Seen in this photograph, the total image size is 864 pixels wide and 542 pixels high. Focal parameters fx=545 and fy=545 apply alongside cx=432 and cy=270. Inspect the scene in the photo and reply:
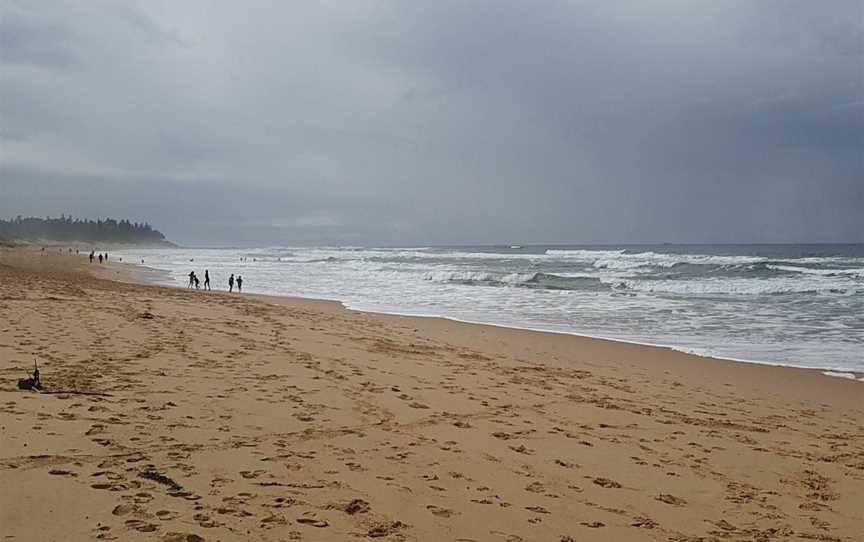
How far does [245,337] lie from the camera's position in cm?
1069

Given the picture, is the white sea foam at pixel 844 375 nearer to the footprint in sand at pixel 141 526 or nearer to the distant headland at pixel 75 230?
the footprint in sand at pixel 141 526

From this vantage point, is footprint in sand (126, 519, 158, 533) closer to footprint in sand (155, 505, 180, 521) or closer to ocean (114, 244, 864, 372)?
footprint in sand (155, 505, 180, 521)

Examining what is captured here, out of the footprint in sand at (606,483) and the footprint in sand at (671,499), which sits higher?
the footprint in sand at (606,483)

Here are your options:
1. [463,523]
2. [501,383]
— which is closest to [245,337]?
[501,383]

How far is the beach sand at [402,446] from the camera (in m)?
3.48

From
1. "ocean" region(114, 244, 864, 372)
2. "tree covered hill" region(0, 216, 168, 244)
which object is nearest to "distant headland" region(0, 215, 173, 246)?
"tree covered hill" region(0, 216, 168, 244)

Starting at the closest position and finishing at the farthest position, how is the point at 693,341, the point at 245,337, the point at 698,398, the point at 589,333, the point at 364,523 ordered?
the point at 364,523, the point at 698,398, the point at 245,337, the point at 693,341, the point at 589,333

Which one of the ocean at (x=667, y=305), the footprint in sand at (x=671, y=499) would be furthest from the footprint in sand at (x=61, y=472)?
the ocean at (x=667, y=305)

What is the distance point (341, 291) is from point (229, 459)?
75.4ft

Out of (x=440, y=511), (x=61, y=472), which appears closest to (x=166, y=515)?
(x=61, y=472)

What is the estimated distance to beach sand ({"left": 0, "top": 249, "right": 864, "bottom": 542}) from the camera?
11.4 feet

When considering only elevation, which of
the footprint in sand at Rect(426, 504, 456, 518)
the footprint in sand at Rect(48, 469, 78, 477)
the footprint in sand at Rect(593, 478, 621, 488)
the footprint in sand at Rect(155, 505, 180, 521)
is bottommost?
the footprint in sand at Rect(593, 478, 621, 488)

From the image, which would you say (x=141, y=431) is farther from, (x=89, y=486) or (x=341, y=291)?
(x=341, y=291)

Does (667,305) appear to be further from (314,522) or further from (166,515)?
(166,515)
